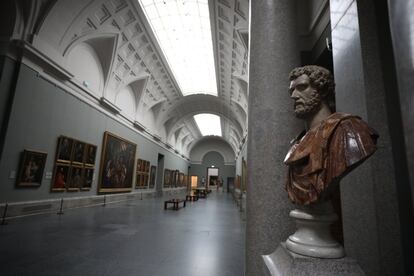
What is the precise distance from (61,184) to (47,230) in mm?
3874

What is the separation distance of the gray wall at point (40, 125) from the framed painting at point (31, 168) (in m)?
0.16

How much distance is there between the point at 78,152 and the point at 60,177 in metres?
1.44

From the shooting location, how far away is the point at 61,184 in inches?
352

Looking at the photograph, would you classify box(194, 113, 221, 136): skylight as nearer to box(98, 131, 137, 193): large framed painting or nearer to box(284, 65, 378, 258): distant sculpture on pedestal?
box(98, 131, 137, 193): large framed painting

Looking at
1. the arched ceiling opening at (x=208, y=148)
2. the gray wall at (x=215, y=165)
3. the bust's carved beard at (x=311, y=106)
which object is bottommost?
the bust's carved beard at (x=311, y=106)

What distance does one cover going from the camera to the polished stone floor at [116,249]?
3.37 metres

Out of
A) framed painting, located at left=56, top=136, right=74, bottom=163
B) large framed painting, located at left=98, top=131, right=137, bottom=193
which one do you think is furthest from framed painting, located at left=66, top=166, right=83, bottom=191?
large framed painting, located at left=98, top=131, right=137, bottom=193

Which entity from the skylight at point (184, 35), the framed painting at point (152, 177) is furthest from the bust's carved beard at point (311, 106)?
the framed painting at point (152, 177)

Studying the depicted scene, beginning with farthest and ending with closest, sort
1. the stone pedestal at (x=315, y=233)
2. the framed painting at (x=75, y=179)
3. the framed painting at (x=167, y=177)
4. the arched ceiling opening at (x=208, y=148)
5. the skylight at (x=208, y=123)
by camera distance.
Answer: the arched ceiling opening at (x=208, y=148), the skylight at (x=208, y=123), the framed painting at (x=167, y=177), the framed painting at (x=75, y=179), the stone pedestal at (x=315, y=233)

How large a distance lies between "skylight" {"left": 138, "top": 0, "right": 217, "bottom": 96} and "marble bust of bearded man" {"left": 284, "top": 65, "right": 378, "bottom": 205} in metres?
11.0

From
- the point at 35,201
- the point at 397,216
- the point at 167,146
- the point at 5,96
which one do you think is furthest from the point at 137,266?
the point at 167,146

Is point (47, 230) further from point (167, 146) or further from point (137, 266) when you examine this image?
point (167, 146)

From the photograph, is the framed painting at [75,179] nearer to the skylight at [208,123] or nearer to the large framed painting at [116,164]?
the large framed painting at [116,164]

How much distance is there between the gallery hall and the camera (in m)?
1.69
